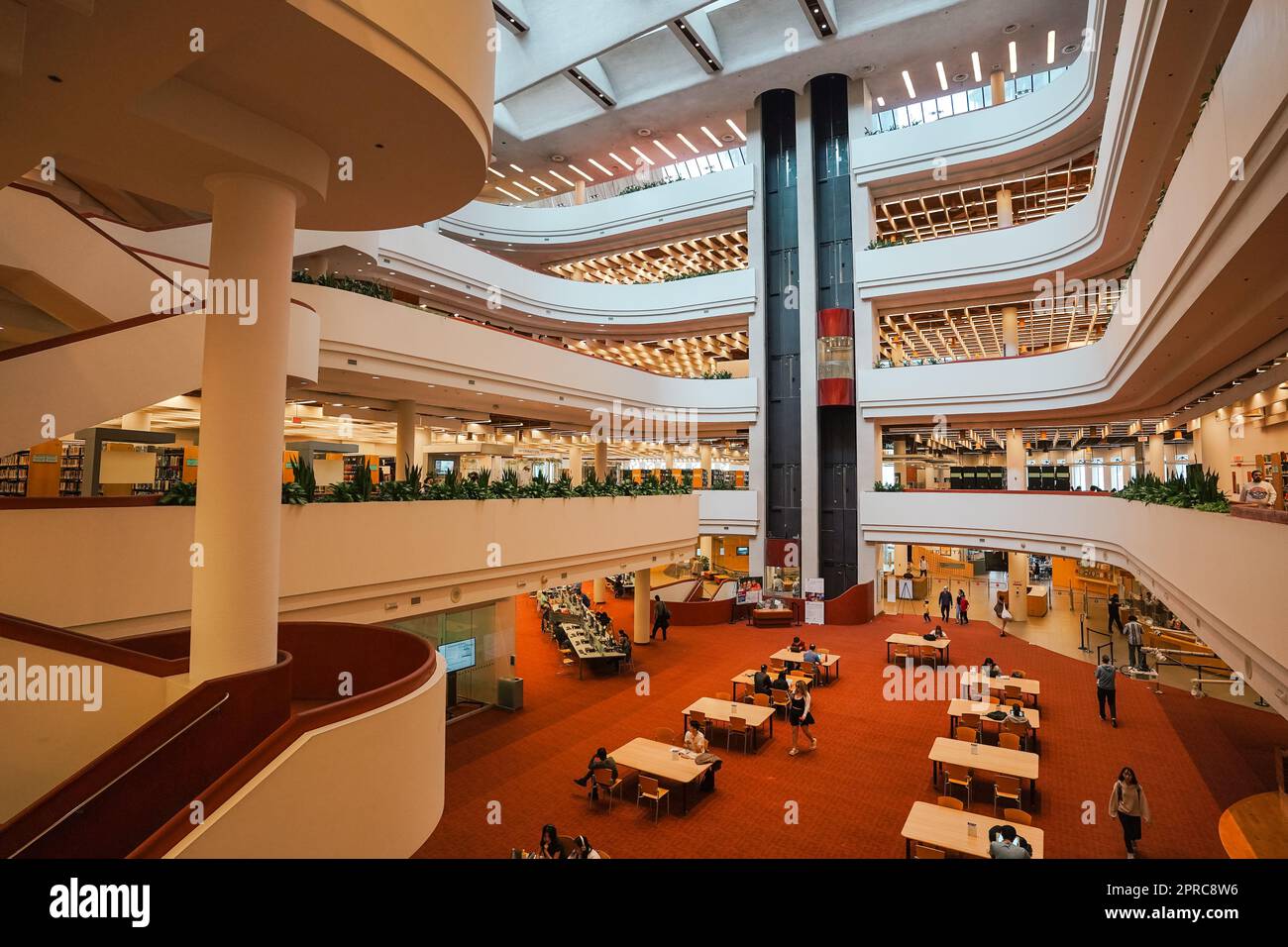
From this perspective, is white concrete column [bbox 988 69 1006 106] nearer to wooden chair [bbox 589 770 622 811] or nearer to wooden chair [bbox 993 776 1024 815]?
wooden chair [bbox 993 776 1024 815]

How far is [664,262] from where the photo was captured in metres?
30.0

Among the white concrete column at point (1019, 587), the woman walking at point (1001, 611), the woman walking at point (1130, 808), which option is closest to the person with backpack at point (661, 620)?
the woman walking at point (1001, 611)

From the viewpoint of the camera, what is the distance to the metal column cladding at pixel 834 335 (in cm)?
2292

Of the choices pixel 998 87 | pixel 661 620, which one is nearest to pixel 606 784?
pixel 661 620

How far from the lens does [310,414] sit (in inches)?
846

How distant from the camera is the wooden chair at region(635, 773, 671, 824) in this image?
975 centimetres

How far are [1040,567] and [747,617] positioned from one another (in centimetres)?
1966

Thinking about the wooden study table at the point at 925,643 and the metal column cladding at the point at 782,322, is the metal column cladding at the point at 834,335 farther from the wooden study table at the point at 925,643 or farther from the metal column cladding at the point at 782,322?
the wooden study table at the point at 925,643

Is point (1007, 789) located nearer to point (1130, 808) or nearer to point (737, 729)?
point (1130, 808)

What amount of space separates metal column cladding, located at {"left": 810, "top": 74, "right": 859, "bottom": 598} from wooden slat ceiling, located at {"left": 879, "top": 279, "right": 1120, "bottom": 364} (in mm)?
3174

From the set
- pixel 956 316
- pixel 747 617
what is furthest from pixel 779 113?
pixel 747 617

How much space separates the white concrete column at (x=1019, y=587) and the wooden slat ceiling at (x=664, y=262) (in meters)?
16.3

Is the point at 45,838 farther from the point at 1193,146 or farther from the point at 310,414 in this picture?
the point at 310,414

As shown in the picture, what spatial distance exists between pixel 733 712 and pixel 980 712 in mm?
4539
